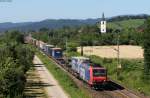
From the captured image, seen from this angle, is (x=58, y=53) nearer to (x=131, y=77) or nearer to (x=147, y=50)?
(x=131, y=77)

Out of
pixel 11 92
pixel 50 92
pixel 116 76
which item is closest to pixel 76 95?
pixel 50 92

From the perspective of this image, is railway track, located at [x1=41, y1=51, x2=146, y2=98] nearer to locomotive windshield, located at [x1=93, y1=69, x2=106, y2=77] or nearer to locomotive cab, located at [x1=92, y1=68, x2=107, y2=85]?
locomotive cab, located at [x1=92, y1=68, x2=107, y2=85]

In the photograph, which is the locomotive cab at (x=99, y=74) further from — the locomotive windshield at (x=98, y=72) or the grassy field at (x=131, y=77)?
the grassy field at (x=131, y=77)

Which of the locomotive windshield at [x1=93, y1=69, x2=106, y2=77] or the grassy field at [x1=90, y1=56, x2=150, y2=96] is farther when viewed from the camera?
the grassy field at [x1=90, y1=56, x2=150, y2=96]

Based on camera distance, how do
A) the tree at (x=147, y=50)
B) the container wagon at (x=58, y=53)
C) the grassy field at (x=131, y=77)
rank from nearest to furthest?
the grassy field at (x=131, y=77) < the tree at (x=147, y=50) < the container wagon at (x=58, y=53)

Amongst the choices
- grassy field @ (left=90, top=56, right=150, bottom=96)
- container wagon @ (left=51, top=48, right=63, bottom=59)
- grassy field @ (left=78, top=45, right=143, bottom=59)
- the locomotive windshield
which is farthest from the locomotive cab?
grassy field @ (left=78, top=45, right=143, bottom=59)

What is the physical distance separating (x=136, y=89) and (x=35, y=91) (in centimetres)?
1251

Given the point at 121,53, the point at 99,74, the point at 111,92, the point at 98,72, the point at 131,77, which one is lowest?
the point at 121,53

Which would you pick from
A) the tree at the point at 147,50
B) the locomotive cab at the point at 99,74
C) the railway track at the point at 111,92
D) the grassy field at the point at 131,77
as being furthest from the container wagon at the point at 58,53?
the locomotive cab at the point at 99,74

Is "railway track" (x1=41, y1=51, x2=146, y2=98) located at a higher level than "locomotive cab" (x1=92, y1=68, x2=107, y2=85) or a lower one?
lower

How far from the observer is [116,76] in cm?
7969

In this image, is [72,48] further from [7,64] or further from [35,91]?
[7,64]

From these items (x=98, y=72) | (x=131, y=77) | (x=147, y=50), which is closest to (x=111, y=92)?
(x=98, y=72)

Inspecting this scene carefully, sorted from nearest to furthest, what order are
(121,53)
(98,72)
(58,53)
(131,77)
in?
(98,72) < (131,77) < (58,53) < (121,53)
